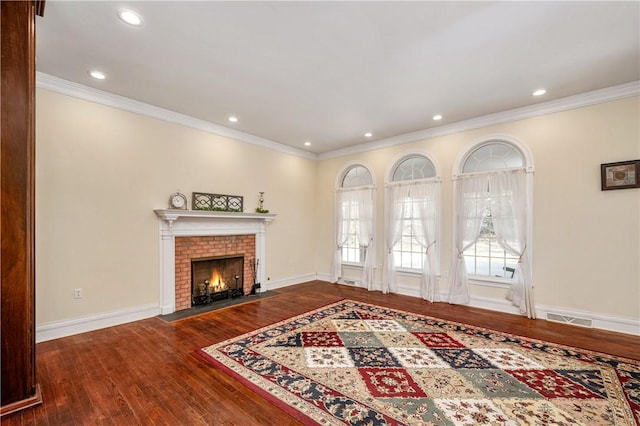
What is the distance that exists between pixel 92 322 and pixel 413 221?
5.20 meters

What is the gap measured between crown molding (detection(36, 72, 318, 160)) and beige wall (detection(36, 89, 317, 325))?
0.24 ft

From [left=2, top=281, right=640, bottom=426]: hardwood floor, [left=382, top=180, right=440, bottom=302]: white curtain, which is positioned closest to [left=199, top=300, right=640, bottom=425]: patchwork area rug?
[left=2, top=281, right=640, bottom=426]: hardwood floor

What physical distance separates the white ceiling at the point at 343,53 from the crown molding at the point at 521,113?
12 cm

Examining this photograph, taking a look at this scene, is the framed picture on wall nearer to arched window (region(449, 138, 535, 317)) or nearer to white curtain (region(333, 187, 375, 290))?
arched window (region(449, 138, 535, 317))

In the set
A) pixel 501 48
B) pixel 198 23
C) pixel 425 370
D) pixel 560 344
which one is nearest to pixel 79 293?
pixel 198 23

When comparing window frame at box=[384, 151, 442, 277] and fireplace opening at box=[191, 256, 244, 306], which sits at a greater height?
window frame at box=[384, 151, 442, 277]

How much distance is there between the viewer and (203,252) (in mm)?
4719

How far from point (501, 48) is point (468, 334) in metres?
3.20

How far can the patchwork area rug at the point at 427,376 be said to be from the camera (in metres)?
2.02

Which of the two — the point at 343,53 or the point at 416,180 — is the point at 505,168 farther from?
the point at 343,53

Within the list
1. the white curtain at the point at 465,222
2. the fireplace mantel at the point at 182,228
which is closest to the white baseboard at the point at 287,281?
the fireplace mantel at the point at 182,228

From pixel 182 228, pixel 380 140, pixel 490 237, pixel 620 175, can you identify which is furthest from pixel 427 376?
pixel 380 140

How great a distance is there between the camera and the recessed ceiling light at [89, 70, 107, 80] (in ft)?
10.5

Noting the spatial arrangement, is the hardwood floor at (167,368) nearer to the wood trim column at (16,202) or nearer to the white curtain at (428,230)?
the wood trim column at (16,202)
